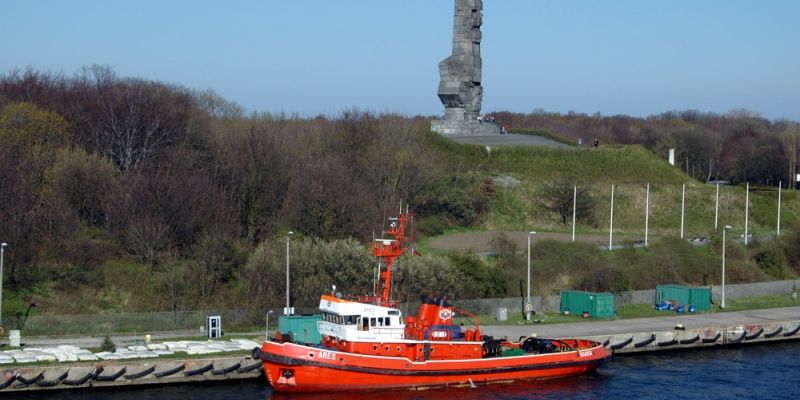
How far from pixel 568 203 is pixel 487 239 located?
41.7 ft

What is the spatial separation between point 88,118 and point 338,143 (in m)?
18.3

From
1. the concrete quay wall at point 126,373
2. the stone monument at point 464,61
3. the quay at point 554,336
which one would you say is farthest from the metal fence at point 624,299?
the stone monument at point 464,61

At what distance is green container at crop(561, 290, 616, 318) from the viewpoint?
189 ft

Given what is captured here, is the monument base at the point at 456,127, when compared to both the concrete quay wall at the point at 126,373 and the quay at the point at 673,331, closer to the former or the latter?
the quay at the point at 673,331

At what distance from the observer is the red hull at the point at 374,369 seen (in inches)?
1683

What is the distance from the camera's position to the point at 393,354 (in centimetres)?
4425

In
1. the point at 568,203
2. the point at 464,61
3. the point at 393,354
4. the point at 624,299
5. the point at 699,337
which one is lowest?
the point at 699,337

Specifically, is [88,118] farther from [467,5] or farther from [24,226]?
[467,5]

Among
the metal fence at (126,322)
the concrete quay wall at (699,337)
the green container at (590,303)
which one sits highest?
the green container at (590,303)

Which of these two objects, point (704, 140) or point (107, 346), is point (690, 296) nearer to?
point (107, 346)

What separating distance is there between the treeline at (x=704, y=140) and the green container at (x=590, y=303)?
51749 millimetres

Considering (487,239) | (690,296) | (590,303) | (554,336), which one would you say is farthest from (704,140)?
(554,336)

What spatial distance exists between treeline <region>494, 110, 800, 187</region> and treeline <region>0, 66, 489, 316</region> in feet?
102

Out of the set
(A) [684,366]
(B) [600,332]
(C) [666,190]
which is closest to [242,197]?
(B) [600,332]
